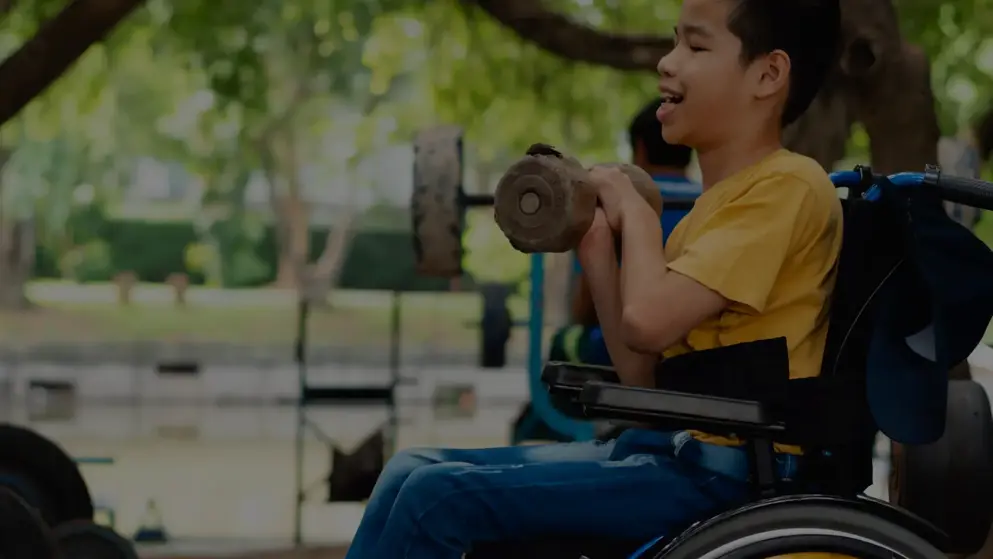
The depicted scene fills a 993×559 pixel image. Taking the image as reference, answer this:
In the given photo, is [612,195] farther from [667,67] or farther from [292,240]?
[292,240]

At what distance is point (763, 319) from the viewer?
1.55 metres

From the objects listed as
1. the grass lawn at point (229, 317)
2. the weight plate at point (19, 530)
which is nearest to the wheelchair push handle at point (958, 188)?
the weight plate at point (19, 530)

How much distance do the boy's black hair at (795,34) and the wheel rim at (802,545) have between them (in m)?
0.58

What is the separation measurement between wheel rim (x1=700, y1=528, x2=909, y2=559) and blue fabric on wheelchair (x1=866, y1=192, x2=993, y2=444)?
144 mm

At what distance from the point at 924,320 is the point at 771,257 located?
0.64 ft

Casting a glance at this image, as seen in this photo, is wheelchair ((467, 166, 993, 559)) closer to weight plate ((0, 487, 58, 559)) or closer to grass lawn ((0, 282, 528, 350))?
weight plate ((0, 487, 58, 559))

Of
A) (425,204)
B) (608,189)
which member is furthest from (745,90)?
(425,204)

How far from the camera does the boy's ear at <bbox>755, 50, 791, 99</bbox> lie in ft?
5.33

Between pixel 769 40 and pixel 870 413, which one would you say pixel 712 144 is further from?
pixel 870 413

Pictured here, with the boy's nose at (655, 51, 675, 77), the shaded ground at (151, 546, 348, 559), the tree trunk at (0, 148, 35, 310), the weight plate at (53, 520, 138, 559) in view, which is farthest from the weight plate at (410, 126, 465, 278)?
the tree trunk at (0, 148, 35, 310)

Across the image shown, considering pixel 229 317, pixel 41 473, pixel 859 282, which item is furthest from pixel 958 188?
pixel 229 317

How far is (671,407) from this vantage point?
145 centimetres

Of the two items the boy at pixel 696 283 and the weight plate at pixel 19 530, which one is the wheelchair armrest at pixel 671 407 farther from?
the weight plate at pixel 19 530

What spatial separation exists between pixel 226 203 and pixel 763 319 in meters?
14.4
